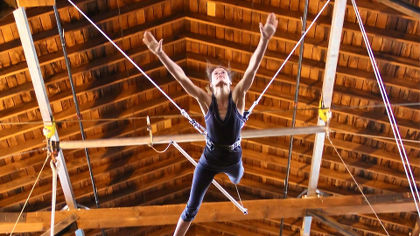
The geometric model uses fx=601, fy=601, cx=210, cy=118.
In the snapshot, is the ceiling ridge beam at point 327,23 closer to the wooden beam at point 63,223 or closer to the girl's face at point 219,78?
the girl's face at point 219,78

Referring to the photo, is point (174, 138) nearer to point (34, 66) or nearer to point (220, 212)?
point (220, 212)

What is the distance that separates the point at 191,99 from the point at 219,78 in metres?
3.73

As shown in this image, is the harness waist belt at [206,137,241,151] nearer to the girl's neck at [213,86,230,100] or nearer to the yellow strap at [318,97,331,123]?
the girl's neck at [213,86,230,100]

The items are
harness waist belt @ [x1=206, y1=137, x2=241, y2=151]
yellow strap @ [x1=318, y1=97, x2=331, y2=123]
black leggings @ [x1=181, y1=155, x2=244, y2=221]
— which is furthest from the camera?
yellow strap @ [x1=318, y1=97, x2=331, y2=123]

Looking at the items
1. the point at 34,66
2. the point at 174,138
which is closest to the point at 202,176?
the point at 174,138

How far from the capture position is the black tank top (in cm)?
375

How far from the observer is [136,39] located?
6.62 meters

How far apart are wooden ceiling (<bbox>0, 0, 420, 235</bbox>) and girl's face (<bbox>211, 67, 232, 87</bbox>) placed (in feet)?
6.78

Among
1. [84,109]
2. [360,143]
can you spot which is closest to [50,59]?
[84,109]

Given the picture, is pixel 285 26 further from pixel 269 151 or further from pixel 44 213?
pixel 44 213

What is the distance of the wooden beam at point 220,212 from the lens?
6.11 metres

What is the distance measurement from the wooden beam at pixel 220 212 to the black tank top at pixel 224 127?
7.51 feet

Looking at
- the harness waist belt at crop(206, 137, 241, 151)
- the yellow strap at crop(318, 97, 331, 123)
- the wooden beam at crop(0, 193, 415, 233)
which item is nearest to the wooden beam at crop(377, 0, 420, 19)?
the yellow strap at crop(318, 97, 331, 123)

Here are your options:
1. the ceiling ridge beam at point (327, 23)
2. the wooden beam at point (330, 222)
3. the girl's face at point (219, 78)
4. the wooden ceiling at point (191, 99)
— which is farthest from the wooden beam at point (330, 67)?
the girl's face at point (219, 78)
